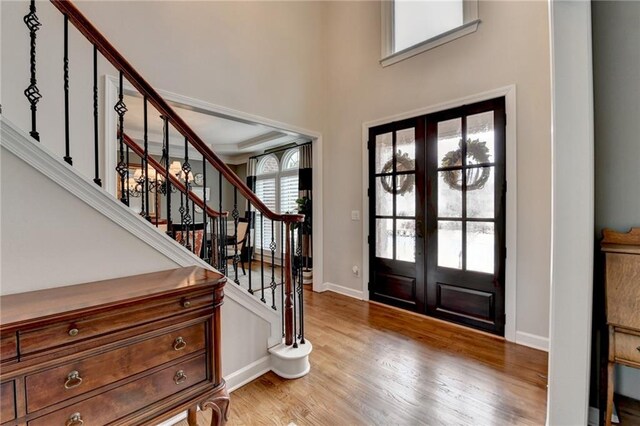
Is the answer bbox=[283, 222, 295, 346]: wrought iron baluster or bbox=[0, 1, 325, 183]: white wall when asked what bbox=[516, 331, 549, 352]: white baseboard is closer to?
bbox=[283, 222, 295, 346]: wrought iron baluster

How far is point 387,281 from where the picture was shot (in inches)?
137

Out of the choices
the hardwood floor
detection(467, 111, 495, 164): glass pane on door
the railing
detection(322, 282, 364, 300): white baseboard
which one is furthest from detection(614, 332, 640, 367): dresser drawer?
detection(322, 282, 364, 300): white baseboard

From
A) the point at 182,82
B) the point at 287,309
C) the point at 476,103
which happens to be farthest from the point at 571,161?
the point at 182,82

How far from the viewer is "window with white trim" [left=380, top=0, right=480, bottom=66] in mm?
3020

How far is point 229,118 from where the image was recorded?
3133 millimetres

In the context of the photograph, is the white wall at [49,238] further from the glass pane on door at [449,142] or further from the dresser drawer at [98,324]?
the glass pane on door at [449,142]

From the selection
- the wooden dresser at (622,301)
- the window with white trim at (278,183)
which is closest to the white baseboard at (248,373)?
the wooden dresser at (622,301)

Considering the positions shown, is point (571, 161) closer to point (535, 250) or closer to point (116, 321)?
point (535, 250)

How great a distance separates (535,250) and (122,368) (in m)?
3.07

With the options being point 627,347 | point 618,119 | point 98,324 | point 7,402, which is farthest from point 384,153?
point 7,402

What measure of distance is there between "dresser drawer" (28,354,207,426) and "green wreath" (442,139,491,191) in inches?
107

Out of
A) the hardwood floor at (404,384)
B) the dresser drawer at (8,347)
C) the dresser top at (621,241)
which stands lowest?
the hardwood floor at (404,384)

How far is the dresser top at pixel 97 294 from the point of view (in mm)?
958

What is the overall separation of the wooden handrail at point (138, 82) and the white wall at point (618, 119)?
6.17 ft
